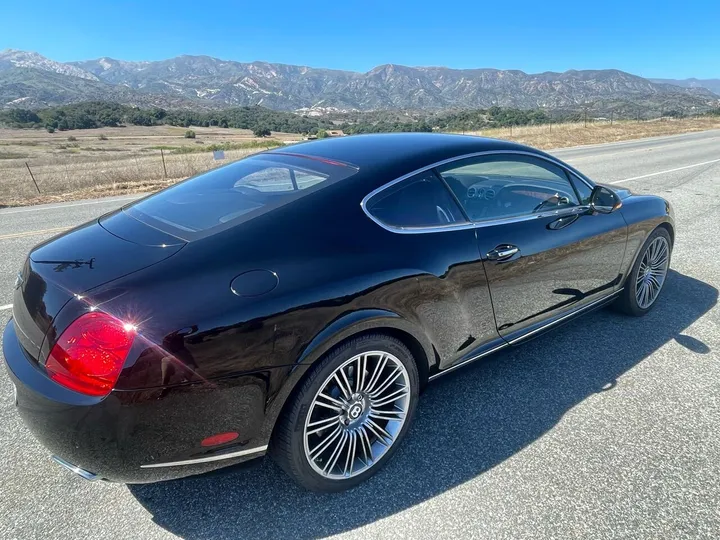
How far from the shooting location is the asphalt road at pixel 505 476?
6.46ft

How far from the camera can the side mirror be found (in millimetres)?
3255

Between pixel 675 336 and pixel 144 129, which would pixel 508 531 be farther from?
pixel 144 129

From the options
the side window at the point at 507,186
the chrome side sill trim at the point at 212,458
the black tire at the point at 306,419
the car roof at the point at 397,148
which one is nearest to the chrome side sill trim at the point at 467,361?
the black tire at the point at 306,419

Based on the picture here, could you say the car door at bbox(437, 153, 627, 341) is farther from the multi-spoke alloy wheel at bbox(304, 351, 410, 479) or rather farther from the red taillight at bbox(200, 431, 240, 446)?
the red taillight at bbox(200, 431, 240, 446)

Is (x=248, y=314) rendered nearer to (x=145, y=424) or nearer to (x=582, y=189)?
(x=145, y=424)

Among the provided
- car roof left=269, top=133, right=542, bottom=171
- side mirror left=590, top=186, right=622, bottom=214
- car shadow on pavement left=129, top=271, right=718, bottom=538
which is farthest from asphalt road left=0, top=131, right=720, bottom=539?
car roof left=269, top=133, right=542, bottom=171

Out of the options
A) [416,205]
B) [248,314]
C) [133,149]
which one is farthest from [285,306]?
[133,149]

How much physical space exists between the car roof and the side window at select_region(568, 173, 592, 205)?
1.73 feet

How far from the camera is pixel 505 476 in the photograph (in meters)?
2.23

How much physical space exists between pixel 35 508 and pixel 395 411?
5.60ft

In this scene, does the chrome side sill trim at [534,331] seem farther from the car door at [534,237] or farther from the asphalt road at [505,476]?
the asphalt road at [505,476]

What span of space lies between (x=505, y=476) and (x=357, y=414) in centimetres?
79

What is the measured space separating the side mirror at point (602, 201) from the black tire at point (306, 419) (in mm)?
1990

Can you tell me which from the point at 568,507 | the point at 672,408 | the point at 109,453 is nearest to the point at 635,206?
the point at 672,408
